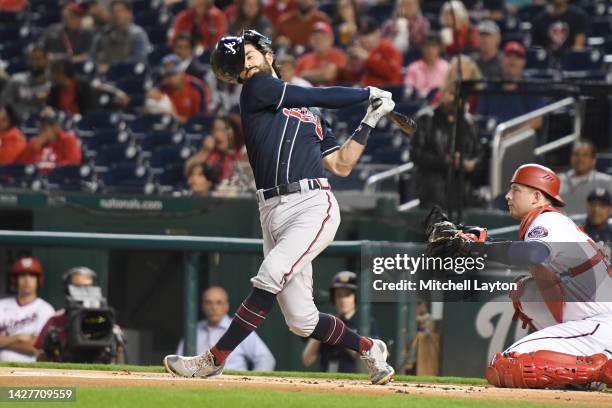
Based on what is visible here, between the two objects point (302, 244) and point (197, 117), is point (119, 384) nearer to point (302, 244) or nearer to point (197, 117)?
point (302, 244)

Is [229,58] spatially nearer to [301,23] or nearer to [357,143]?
[357,143]

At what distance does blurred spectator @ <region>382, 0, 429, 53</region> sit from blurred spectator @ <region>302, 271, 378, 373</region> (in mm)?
5721

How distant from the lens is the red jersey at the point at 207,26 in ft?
47.1

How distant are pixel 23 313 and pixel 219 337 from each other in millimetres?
1251

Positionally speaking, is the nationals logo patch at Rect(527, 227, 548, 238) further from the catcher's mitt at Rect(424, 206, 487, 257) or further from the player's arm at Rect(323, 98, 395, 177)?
the player's arm at Rect(323, 98, 395, 177)

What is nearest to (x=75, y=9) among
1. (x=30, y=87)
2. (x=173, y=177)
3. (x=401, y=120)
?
(x=30, y=87)

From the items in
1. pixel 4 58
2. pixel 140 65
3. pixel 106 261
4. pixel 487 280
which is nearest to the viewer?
pixel 487 280

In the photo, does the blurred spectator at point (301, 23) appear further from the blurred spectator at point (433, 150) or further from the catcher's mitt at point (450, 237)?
the catcher's mitt at point (450, 237)

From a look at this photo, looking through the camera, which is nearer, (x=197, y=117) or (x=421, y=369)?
(x=421, y=369)

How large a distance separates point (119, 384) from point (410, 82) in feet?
23.7

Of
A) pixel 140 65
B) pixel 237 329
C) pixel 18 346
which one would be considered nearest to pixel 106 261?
pixel 18 346

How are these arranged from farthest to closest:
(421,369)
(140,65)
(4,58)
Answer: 1. (4,58)
2. (140,65)
3. (421,369)

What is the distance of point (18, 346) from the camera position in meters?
8.20

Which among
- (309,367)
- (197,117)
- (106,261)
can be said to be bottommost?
(309,367)
